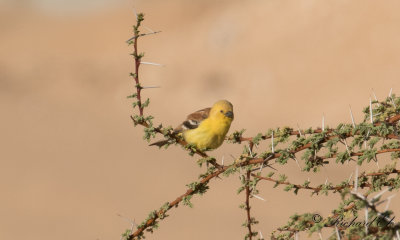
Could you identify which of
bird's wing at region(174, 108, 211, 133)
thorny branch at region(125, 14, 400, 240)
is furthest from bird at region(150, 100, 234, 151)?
thorny branch at region(125, 14, 400, 240)

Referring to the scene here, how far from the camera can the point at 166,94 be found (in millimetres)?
23031

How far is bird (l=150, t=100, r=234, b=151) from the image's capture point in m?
5.08

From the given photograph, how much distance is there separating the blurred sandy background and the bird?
6719 mm

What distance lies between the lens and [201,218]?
41.6 ft

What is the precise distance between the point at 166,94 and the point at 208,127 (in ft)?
59.1

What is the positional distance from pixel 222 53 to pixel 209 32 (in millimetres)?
1728

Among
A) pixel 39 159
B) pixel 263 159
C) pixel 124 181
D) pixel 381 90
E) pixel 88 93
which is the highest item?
pixel 88 93

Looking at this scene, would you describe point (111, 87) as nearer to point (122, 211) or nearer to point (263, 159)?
point (122, 211)

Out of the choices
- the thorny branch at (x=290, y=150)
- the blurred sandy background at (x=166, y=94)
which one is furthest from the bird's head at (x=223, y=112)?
the blurred sandy background at (x=166, y=94)

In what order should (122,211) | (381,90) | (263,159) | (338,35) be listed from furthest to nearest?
(338,35), (381,90), (122,211), (263,159)

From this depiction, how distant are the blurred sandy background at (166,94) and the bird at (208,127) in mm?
6719

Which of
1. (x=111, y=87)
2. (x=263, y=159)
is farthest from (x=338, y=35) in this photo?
(x=263, y=159)

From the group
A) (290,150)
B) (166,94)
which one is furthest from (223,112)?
(166,94)

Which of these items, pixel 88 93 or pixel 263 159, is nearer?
pixel 263 159
